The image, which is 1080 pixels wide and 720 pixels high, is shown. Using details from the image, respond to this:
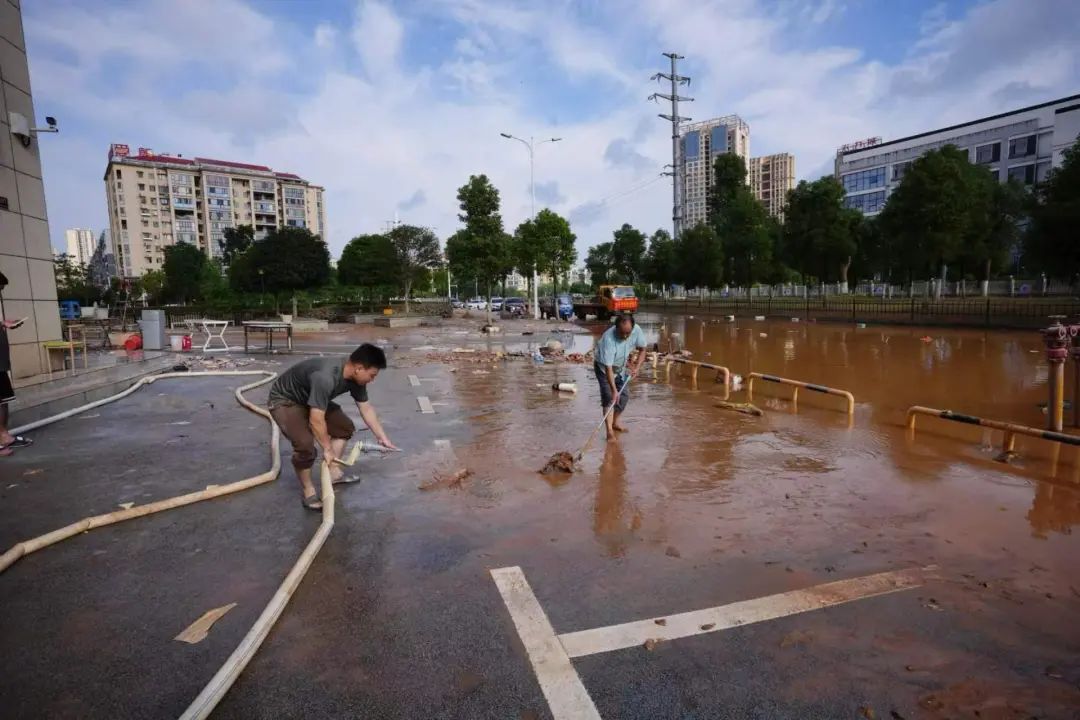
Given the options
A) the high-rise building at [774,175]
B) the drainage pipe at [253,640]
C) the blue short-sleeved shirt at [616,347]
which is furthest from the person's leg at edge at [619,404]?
the high-rise building at [774,175]

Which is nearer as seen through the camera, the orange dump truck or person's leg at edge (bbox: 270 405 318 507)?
person's leg at edge (bbox: 270 405 318 507)

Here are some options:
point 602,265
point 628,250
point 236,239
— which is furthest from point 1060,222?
point 236,239

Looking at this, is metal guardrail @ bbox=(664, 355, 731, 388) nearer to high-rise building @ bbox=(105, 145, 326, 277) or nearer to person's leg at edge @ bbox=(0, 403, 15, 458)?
person's leg at edge @ bbox=(0, 403, 15, 458)

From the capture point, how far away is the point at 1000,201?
3238 cm

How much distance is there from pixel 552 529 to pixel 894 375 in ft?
34.5

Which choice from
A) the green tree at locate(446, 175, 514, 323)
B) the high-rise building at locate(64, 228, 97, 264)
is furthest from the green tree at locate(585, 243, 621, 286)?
the high-rise building at locate(64, 228, 97, 264)

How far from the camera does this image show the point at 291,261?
3225cm

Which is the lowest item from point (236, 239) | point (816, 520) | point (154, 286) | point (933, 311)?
point (816, 520)

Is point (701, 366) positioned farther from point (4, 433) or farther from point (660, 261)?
point (660, 261)

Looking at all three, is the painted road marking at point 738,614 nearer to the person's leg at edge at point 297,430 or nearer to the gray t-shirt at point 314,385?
the gray t-shirt at point 314,385

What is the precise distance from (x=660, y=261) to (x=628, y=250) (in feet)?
23.7

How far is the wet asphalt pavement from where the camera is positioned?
102 inches

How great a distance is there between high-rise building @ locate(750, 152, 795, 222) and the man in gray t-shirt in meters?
101

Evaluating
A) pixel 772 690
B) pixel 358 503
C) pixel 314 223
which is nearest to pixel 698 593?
pixel 772 690
